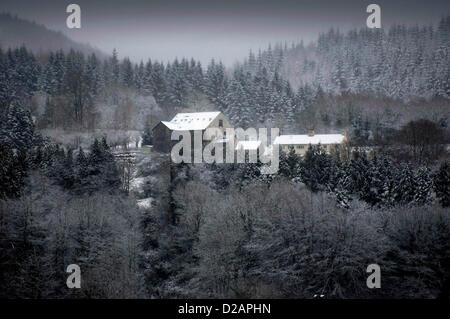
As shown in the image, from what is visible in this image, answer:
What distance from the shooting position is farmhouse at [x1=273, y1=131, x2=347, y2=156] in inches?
2426

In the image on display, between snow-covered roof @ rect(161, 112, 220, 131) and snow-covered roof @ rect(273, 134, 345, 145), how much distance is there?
39.6ft

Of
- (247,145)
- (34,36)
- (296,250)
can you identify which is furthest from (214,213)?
(34,36)

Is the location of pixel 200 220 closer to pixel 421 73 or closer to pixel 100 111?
pixel 100 111

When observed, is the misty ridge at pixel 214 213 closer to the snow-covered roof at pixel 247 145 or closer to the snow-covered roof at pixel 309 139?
the snow-covered roof at pixel 309 139

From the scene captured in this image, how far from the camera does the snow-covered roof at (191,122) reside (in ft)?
191

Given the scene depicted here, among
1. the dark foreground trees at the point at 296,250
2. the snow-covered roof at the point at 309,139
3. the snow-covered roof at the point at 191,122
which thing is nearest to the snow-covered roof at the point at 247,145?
the snow-covered roof at the point at 191,122

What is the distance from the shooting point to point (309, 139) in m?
63.7

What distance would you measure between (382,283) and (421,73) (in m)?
77.6

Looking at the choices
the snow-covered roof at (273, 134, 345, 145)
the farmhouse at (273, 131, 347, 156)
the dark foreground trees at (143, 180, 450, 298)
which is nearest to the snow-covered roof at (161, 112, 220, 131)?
the farmhouse at (273, 131, 347, 156)

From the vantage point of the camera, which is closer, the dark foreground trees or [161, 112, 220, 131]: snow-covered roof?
the dark foreground trees

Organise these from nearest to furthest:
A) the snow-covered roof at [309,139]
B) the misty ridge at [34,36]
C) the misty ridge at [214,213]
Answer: the misty ridge at [214,213]
the snow-covered roof at [309,139]
the misty ridge at [34,36]

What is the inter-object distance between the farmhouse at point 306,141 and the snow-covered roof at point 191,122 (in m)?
11.7

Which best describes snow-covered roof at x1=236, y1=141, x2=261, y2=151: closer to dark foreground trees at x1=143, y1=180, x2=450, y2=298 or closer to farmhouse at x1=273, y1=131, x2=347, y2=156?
farmhouse at x1=273, y1=131, x2=347, y2=156
